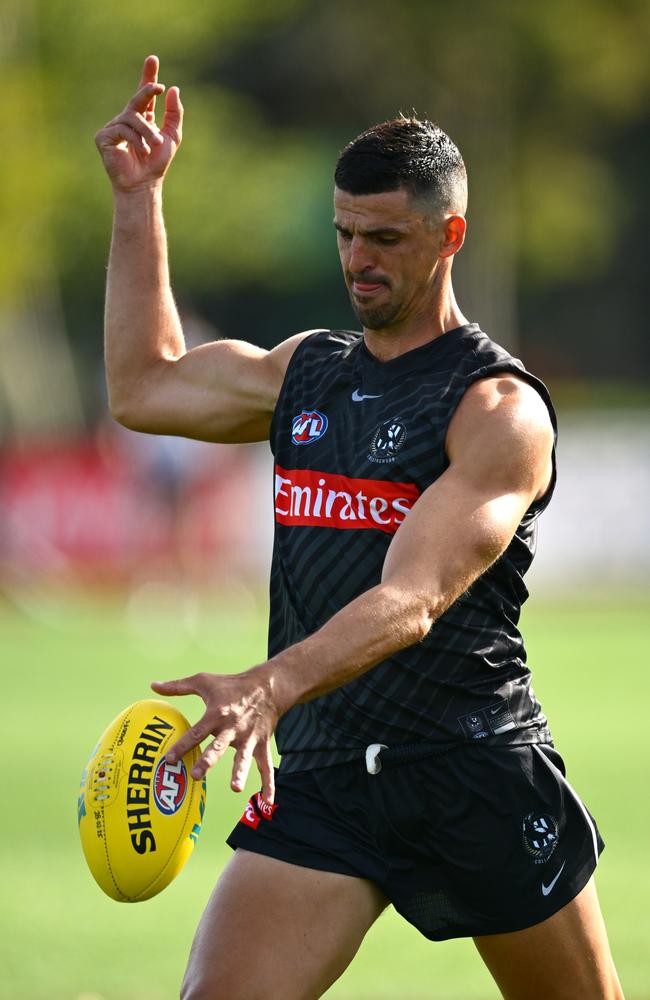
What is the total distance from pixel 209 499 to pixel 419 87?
18.5 meters

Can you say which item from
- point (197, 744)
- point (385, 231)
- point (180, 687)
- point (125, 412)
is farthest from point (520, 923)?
point (125, 412)

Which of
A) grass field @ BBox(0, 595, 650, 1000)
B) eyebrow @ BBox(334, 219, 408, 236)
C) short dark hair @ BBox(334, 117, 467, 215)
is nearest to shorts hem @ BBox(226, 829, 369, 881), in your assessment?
grass field @ BBox(0, 595, 650, 1000)

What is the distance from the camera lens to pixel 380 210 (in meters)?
4.84

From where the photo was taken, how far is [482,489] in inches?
180

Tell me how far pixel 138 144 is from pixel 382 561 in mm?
1711

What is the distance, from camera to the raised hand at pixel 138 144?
18.5 ft

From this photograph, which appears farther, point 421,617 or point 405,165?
point 405,165

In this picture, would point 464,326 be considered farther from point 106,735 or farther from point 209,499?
point 209,499

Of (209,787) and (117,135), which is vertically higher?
(117,135)

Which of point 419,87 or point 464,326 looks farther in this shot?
point 419,87

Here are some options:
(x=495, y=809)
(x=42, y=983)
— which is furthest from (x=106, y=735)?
(x=42, y=983)

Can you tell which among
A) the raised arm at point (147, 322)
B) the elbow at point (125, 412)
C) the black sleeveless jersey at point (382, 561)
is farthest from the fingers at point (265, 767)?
the elbow at point (125, 412)

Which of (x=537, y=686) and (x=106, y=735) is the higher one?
(x=106, y=735)

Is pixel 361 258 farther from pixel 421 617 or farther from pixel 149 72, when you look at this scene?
pixel 149 72
